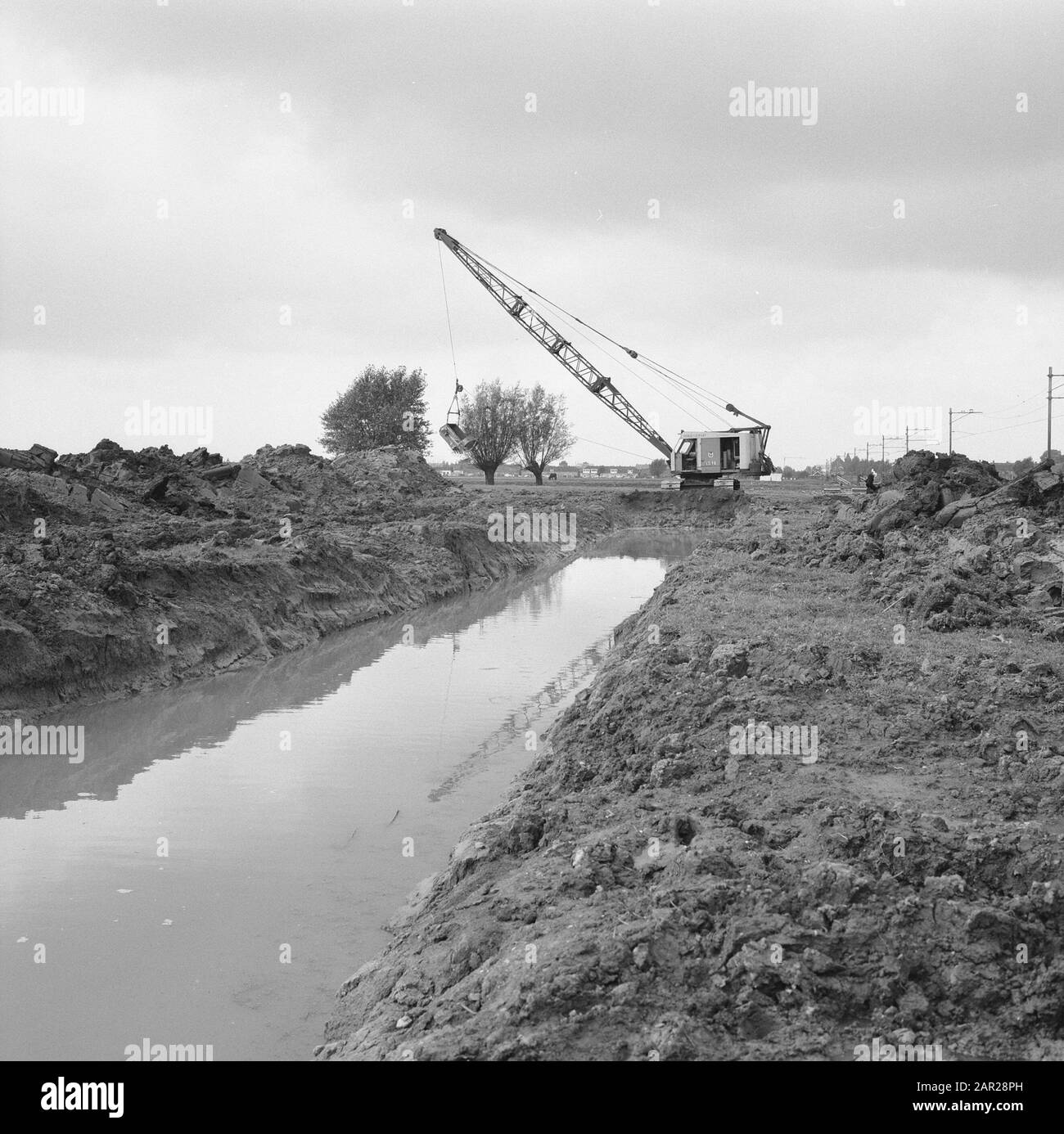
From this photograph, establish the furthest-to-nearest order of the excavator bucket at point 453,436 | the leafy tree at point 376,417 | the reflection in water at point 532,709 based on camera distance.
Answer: the leafy tree at point 376,417, the excavator bucket at point 453,436, the reflection in water at point 532,709

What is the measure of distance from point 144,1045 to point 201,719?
768 centimetres

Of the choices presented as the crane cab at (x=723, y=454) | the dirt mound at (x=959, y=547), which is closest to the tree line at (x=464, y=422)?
the crane cab at (x=723, y=454)

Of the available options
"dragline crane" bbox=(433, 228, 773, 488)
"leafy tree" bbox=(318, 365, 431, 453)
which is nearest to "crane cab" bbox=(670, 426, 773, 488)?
"dragline crane" bbox=(433, 228, 773, 488)

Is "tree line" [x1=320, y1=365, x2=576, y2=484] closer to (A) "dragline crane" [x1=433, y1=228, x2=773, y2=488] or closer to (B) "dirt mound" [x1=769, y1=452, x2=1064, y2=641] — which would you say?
(A) "dragline crane" [x1=433, y1=228, x2=773, y2=488]

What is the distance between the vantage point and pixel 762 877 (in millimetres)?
5164

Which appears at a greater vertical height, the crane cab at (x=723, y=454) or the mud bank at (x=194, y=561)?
the crane cab at (x=723, y=454)

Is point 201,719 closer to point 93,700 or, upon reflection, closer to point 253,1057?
point 93,700

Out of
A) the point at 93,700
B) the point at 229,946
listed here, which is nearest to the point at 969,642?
the point at 229,946

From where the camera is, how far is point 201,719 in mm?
12844

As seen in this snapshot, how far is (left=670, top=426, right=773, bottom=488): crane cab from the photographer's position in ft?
158

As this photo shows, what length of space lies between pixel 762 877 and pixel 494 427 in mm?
76262

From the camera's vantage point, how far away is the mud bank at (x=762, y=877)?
4254 mm

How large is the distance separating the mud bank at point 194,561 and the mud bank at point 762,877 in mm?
6512

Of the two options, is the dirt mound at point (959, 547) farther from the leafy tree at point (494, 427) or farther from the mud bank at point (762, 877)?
the leafy tree at point (494, 427)
